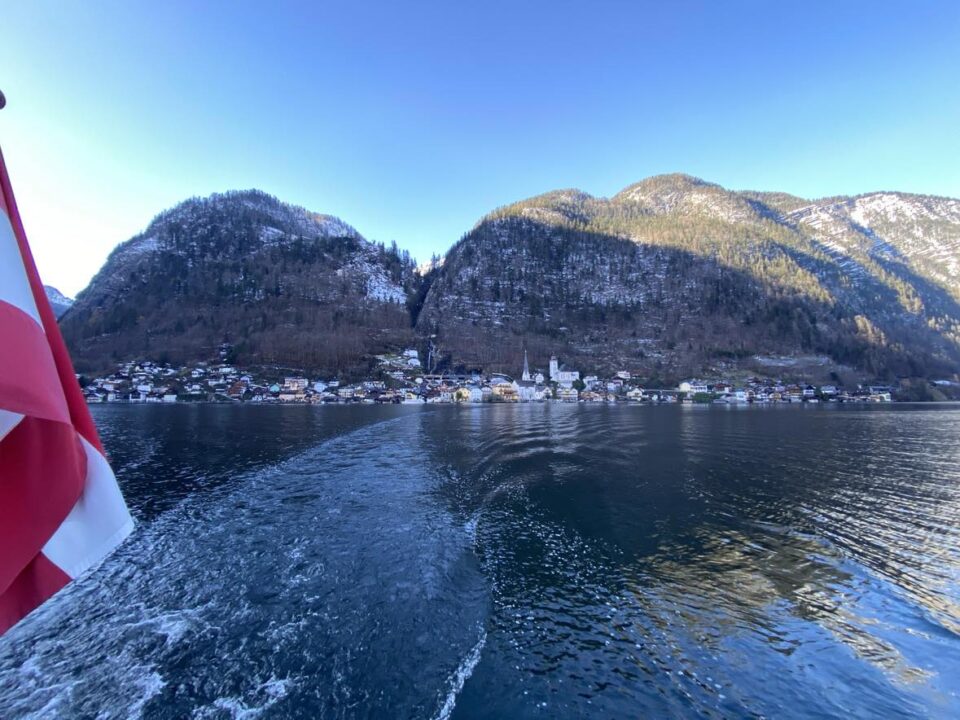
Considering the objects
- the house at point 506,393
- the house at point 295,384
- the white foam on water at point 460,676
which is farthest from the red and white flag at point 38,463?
the house at point 295,384

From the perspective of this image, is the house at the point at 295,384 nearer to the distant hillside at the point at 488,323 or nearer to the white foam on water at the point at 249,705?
the distant hillside at the point at 488,323

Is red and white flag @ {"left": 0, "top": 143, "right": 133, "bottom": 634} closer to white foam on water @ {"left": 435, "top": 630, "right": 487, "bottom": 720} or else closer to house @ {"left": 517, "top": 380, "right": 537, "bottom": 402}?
white foam on water @ {"left": 435, "top": 630, "right": 487, "bottom": 720}

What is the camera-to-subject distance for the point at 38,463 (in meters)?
2.74

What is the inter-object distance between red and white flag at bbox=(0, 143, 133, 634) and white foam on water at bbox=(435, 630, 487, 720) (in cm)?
685

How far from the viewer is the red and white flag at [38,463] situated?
8.39ft

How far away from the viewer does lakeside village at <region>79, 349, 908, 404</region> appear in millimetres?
100188

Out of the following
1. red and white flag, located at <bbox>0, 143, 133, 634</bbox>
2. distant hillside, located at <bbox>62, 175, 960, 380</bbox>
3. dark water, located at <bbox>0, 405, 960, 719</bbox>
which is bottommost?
dark water, located at <bbox>0, 405, 960, 719</bbox>

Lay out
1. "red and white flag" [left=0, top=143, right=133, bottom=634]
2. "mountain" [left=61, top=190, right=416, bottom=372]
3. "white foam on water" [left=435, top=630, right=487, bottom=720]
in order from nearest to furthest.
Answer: "red and white flag" [left=0, top=143, right=133, bottom=634], "white foam on water" [left=435, top=630, right=487, bottom=720], "mountain" [left=61, top=190, right=416, bottom=372]

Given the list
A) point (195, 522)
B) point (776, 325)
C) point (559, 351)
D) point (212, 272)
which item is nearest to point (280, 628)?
point (195, 522)

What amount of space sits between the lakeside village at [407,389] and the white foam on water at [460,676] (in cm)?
9405

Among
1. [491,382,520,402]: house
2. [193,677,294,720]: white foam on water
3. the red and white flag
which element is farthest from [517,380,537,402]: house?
the red and white flag

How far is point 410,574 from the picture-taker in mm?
12180

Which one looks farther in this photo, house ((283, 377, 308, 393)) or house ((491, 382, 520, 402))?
house ((491, 382, 520, 402))

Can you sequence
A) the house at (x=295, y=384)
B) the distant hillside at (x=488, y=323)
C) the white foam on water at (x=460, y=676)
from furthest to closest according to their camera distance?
the distant hillside at (x=488, y=323) → the house at (x=295, y=384) → the white foam on water at (x=460, y=676)
